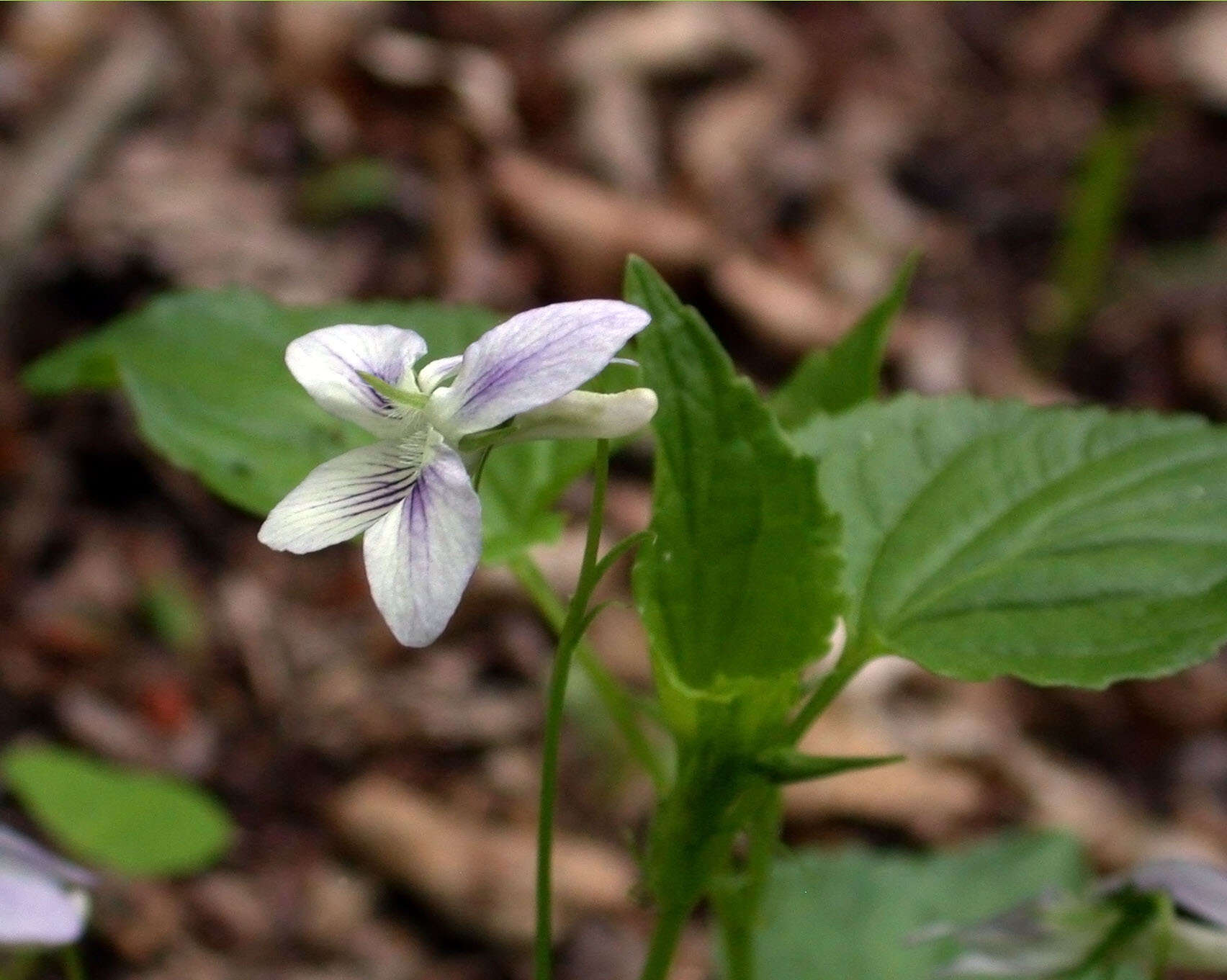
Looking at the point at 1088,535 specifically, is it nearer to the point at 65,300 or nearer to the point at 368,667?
the point at 368,667

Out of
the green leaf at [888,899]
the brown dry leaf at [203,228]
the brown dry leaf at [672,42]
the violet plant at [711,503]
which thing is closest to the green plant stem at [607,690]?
the violet plant at [711,503]

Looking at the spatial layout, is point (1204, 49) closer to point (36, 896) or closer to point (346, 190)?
point (346, 190)

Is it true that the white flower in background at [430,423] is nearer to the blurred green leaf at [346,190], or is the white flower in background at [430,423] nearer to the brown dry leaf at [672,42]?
the blurred green leaf at [346,190]

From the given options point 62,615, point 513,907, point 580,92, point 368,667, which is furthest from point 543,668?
point 580,92

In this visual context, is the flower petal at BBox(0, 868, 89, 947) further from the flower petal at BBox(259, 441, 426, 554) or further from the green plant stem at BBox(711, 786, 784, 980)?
the green plant stem at BBox(711, 786, 784, 980)

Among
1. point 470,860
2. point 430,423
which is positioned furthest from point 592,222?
point 430,423

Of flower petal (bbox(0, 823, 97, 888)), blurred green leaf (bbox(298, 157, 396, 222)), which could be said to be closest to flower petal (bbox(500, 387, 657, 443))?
flower petal (bbox(0, 823, 97, 888))
